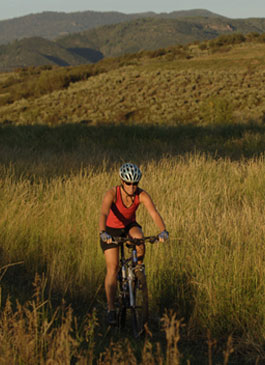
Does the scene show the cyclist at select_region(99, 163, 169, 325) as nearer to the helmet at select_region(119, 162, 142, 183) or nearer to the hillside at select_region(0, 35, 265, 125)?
the helmet at select_region(119, 162, 142, 183)

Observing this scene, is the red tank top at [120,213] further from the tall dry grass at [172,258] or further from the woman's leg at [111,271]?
the tall dry grass at [172,258]

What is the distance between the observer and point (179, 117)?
3450 centimetres

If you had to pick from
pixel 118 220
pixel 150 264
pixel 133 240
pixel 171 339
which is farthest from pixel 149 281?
pixel 171 339

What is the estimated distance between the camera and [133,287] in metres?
4.72

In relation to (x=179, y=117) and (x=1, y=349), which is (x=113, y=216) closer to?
(x=1, y=349)

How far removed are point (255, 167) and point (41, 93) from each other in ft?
157

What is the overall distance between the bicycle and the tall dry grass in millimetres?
472

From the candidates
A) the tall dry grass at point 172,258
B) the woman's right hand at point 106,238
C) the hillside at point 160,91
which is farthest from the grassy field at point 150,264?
the hillside at point 160,91

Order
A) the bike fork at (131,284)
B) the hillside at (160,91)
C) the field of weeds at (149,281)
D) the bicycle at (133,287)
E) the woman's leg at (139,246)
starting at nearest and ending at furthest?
the field of weeds at (149,281) → the bicycle at (133,287) → the bike fork at (131,284) → the woman's leg at (139,246) → the hillside at (160,91)

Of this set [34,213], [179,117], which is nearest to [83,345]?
[34,213]

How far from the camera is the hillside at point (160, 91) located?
35594mm

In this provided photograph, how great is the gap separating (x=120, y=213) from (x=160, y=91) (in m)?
40.7

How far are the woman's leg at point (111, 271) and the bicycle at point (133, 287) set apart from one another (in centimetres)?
7

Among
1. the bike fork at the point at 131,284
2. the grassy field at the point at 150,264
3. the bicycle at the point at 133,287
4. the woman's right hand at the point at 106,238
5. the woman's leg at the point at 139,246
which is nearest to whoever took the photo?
the grassy field at the point at 150,264
